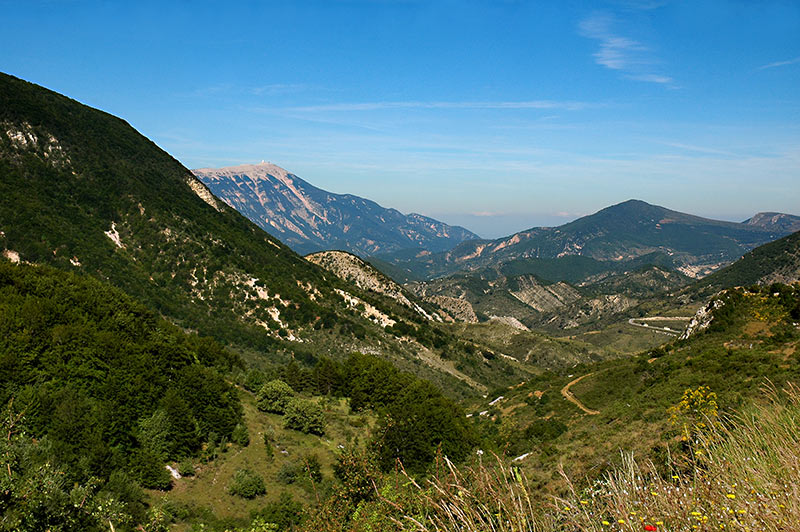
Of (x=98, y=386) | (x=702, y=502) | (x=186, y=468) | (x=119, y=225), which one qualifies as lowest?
(x=186, y=468)

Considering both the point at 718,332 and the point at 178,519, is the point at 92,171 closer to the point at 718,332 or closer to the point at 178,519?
the point at 178,519

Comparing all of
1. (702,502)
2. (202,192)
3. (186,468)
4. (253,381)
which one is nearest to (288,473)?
(186,468)

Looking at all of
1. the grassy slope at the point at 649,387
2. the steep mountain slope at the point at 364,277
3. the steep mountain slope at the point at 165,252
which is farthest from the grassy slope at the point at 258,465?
the steep mountain slope at the point at 364,277

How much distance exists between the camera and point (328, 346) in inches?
3295

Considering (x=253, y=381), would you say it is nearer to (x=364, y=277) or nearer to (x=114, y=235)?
(x=114, y=235)

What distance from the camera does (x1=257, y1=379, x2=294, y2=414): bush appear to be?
1623 inches

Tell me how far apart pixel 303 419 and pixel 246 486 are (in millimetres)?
11236

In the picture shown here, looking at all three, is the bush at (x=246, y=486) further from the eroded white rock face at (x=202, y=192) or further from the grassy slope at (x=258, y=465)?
the eroded white rock face at (x=202, y=192)

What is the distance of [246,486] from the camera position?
1088 inches

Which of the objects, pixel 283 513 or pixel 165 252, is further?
pixel 165 252

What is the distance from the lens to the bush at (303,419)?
1521 inches

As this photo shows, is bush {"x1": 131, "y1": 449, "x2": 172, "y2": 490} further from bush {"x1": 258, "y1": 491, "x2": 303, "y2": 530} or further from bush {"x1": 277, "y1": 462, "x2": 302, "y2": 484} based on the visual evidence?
bush {"x1": 277, "y1": 462, "x2": 302, "y2": 484}

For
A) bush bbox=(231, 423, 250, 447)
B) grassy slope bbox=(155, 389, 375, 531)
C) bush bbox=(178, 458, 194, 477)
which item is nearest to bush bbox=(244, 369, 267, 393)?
grassy slope bbox=(155, 389, 375, 531)

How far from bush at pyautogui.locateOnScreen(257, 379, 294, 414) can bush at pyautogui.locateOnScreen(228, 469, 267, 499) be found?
12640 millimetres
